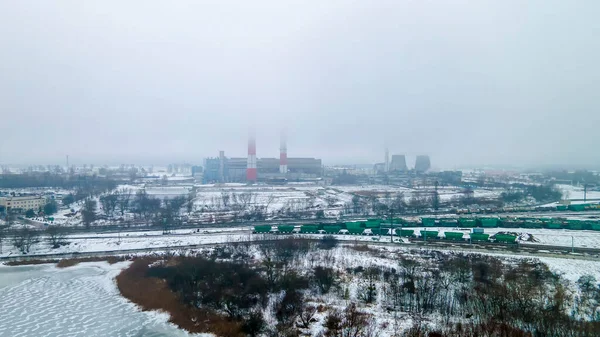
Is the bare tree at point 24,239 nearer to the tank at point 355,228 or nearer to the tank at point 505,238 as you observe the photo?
the tank at point 355,228

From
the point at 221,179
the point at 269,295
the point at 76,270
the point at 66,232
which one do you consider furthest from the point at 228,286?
the point at 221,179

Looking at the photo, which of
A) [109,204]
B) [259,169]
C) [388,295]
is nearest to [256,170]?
[259,169]

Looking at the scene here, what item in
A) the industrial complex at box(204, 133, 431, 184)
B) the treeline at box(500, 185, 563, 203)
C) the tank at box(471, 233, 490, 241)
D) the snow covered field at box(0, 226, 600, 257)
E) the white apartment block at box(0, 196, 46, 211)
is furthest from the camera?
the industrial complex at box(204, 133, 431, 184)

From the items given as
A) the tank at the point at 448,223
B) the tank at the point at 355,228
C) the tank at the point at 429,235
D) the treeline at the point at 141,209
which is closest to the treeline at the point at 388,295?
the tank at the point at 429,235

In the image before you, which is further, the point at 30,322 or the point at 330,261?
the point at 330,261

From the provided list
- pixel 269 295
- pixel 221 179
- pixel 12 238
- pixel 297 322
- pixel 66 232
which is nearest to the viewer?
pixel 297 322

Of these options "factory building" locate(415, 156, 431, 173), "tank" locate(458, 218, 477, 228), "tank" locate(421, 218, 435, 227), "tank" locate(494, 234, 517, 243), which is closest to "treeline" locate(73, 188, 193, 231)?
"tank" locate(421, 218, 435, 227)

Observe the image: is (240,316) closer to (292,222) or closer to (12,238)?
(292,222)

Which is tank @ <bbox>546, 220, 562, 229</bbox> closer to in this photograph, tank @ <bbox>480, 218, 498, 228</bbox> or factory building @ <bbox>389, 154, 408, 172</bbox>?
tank @ <bbox>480, 218, 498, 228</bbox>
